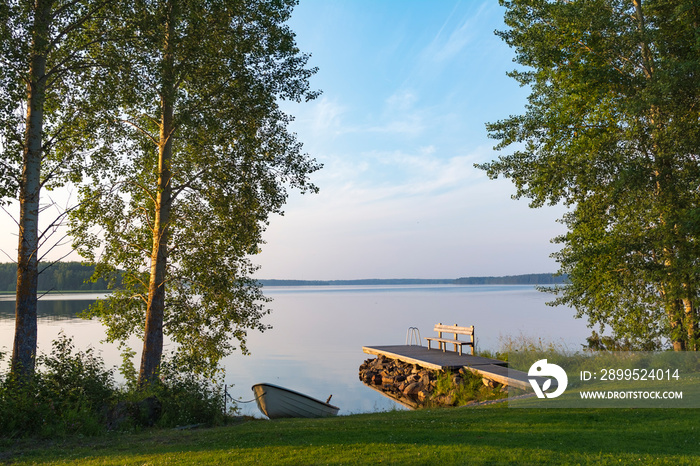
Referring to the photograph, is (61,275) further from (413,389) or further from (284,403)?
(284,403)

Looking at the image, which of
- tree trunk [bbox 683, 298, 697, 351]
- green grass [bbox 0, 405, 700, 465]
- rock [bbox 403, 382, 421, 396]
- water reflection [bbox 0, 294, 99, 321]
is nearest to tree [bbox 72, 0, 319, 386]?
green grass [bbox 0, 405, 700, 465]

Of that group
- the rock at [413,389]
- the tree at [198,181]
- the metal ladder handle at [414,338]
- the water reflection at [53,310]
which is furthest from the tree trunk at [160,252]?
the water reflection at [53,310]

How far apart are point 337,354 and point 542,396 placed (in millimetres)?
19706

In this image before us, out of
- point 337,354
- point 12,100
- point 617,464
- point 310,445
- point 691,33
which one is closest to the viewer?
point 617,464

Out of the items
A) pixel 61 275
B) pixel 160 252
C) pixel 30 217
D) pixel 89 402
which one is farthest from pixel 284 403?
pixel 61 275

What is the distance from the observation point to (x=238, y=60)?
39.7 ft

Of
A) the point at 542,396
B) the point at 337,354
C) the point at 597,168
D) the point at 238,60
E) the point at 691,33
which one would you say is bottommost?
the point at 337,354

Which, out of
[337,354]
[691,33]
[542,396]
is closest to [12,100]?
[542,396]

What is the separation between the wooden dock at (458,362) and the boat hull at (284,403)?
458 cm

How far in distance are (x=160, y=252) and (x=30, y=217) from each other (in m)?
2.82

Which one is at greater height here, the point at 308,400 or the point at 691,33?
the point at 691,33

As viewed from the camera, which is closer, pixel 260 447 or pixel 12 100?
pixel 260 447

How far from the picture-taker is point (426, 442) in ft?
23.0

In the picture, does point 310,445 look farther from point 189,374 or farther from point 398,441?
point 189,374
